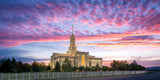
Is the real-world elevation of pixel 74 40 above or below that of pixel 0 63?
above

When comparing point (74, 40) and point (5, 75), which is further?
point (74, 40)

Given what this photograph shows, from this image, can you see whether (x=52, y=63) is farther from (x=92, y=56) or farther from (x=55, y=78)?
(x=55, y=78)

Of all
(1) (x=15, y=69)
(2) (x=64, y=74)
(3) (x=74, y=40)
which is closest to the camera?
(2) (x=64, y=74)

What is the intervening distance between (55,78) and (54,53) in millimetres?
126429

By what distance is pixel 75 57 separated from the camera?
172750mm

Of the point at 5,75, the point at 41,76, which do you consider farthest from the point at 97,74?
the point at 5,75

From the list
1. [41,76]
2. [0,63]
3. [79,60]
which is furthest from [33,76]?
[79,60]

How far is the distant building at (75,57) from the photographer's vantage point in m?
170

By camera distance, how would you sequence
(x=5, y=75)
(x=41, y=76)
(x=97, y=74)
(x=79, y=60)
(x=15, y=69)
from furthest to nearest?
(x=79, y=60)
(x=97, y=74)
(x=15, y=69)
(x=41, y=76)
(x=5, y=75)

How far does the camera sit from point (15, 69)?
230 feet

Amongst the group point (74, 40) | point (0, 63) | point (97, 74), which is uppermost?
point (74, 40)

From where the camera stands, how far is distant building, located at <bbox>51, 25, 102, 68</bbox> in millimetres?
170000

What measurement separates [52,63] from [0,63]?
106904 millimetres

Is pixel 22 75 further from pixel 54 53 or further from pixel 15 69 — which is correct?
pixel 54 53
